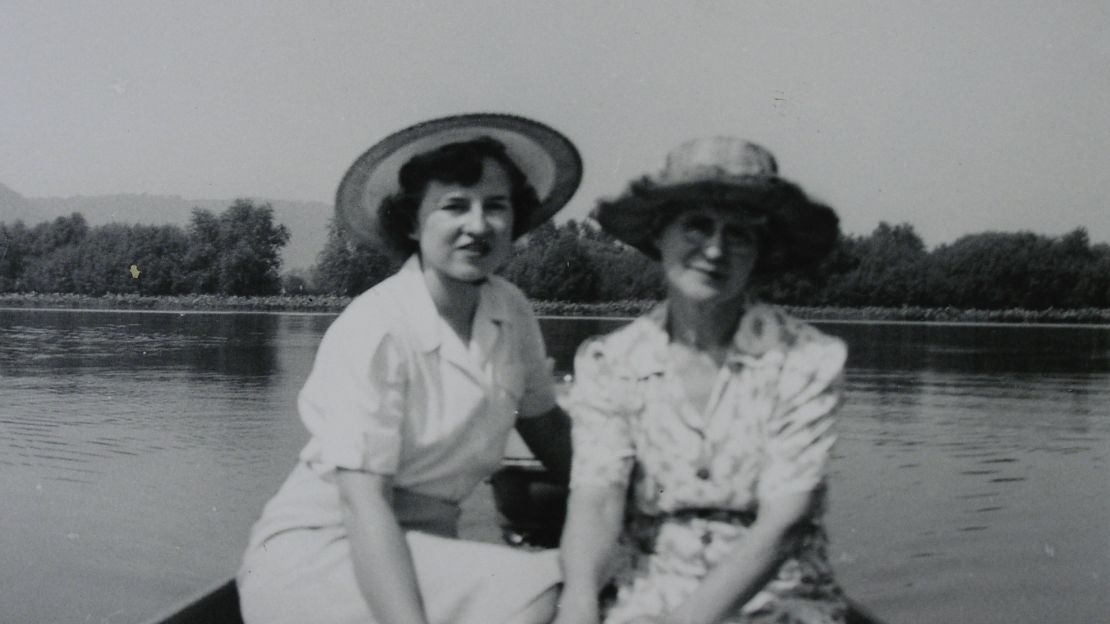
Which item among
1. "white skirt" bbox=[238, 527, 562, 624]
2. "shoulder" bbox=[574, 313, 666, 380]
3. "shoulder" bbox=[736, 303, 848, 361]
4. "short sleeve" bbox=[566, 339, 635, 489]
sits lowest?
"white skirt" bbox=[238, 527, 562, 624]

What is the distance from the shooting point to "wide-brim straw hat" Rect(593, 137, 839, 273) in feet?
7.26

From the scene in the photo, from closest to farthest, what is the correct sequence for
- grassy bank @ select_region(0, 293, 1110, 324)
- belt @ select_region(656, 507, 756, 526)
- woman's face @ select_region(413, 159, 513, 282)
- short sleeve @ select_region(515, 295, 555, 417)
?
1. belt @ select_region(656, 507, 756, 526)
2. woman's face @ select_region(413, 159, 513, 282)
3. short sleeve @ select_region(515, 295, 555, 417)
4. grassy bank @ select_region(0, 293, 1110, 324)

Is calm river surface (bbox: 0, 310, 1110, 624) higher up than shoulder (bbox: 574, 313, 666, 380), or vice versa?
shoulder (bbox: 574, 313, 666, 380)

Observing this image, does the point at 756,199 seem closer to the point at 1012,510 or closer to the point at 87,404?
the point at 1012,510

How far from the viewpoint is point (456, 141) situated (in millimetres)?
2566

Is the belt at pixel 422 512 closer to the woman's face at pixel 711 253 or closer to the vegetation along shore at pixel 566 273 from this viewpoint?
the woman's face at pixel 711 253

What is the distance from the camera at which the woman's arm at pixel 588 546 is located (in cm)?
227

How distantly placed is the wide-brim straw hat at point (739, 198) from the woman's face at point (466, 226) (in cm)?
26

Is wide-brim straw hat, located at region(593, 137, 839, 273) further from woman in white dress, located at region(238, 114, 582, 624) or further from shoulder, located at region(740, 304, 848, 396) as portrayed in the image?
woman in white dress, located at region(238, 114, 582, 624)

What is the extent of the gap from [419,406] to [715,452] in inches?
25.1

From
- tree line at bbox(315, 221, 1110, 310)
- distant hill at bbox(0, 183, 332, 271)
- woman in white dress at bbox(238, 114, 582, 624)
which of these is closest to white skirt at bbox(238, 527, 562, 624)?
woman in white dress at bbox(238, 114, 582, 624)

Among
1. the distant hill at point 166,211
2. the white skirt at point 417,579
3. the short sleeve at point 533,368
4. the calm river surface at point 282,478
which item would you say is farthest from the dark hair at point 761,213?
the distant hill at point 166,211

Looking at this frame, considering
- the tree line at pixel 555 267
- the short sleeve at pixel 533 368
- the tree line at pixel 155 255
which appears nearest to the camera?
the short sleeve at pixel 533 368

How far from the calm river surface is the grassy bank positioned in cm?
458
